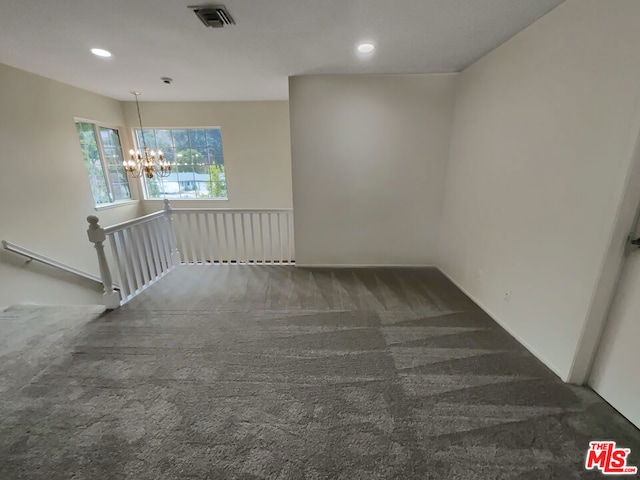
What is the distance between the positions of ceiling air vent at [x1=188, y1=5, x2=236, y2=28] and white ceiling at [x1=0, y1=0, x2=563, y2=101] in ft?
0.17

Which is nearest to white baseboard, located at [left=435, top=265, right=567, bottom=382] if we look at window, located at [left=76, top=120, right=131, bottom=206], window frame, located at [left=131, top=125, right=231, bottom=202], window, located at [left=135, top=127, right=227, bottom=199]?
window frame, located at [left=131, top=125, right=231, bottom=202]

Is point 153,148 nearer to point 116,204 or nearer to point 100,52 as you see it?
point 116,204

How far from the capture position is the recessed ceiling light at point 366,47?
7.66ft

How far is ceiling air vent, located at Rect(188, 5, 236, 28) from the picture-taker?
1.75 m

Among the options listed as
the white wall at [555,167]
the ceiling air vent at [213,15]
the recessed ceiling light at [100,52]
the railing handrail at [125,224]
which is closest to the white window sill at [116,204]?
the railing handrail at [125,224]

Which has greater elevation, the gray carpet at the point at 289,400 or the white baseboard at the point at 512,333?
the white baseboard at the point at 512,333

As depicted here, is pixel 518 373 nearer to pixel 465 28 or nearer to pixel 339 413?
pixel 339 413

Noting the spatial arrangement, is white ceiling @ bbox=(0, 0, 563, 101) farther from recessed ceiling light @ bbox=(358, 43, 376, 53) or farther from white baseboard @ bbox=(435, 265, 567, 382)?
white baseboard @ bbox=(435, 265, 567, 382)

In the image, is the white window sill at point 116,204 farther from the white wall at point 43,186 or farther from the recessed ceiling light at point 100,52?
the recessed ceiling light at point 100,52

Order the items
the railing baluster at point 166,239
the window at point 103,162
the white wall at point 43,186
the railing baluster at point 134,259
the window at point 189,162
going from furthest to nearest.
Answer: the window at point 189,162
the window at point 103,162
the railing baluster at point 166,239
the white wall at point 43,186
the railing baluster at point 134,259

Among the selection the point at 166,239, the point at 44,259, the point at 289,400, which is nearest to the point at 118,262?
the point at 166,239

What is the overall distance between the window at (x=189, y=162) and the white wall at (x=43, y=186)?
1.13 metres

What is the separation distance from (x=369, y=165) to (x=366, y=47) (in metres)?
1.32
